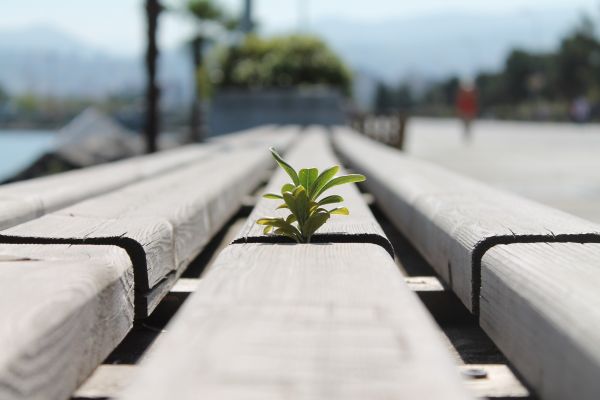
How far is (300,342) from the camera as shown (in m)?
1.14

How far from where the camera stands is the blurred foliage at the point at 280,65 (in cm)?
1948

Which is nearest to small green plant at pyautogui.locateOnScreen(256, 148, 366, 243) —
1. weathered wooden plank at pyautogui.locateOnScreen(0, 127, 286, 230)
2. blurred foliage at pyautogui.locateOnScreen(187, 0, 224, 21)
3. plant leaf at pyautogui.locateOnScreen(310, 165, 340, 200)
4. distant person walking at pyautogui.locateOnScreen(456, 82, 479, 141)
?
plant leaf at pyautogui.locateOnScreen(310, 165, 340, 200)

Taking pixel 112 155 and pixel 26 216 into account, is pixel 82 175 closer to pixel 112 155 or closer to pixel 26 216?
pixel 26 216

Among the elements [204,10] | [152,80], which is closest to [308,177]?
[152,80]

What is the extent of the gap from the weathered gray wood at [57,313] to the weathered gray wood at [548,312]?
879 mm

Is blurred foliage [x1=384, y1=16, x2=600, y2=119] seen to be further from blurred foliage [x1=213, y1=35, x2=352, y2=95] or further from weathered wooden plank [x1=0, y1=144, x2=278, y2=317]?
weathered wooden plank [x1=0, y1=144, x2=278, y2=317]

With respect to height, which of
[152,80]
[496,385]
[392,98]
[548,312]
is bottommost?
[496,385]

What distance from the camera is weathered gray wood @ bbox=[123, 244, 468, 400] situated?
97 centimetres

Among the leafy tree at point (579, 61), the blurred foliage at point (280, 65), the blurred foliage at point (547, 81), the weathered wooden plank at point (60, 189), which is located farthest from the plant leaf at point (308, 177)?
the leafy tree at point (579, 61)

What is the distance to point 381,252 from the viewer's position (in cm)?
183

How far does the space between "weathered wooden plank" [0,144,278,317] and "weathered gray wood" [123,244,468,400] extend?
15.2 inches

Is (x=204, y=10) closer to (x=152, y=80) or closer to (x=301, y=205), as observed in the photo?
(x=152, y=80)

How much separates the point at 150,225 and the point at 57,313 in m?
0.81

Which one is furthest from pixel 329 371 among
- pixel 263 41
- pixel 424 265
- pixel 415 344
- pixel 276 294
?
pixel 263 41
